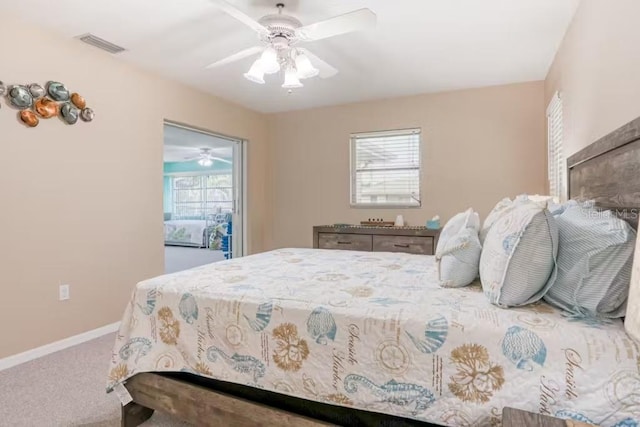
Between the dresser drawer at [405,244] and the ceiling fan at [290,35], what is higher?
the ceiling fan at [290,35]

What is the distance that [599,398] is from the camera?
100cm

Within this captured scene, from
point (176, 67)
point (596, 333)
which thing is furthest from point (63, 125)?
point (596, 333)

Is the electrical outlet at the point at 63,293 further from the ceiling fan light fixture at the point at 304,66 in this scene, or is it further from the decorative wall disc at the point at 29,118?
the ceiling fan light fixture at the point at 304,66

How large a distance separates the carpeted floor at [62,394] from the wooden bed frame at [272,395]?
29cm

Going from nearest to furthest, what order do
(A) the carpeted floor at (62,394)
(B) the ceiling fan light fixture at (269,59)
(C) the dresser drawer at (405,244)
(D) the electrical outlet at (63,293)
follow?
(A) the carpeted floor at (62,394)
(B) the ceiling fan light fixture at (269,59)
(D) the electrical outlet at (63,293)
(C) the dresser drawer at (405,244)

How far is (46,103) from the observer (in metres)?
2.69

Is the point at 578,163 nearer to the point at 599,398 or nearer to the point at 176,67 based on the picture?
the point at 599,398

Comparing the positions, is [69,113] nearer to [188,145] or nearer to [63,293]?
[63,293]

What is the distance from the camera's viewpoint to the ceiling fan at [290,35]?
199 cm

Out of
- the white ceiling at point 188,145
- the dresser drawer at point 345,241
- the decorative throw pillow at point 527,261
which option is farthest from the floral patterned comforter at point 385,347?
the white ceiling at point 188,145

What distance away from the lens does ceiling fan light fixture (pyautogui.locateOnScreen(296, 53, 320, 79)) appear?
2.44 meters

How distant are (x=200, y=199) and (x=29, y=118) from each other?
7.67m

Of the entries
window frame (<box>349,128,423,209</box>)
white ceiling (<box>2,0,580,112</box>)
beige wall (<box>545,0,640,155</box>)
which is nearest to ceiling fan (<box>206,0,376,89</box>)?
white ceiling (<box>2,0,580,112</box>)

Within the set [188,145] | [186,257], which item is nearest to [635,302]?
[186,257]
